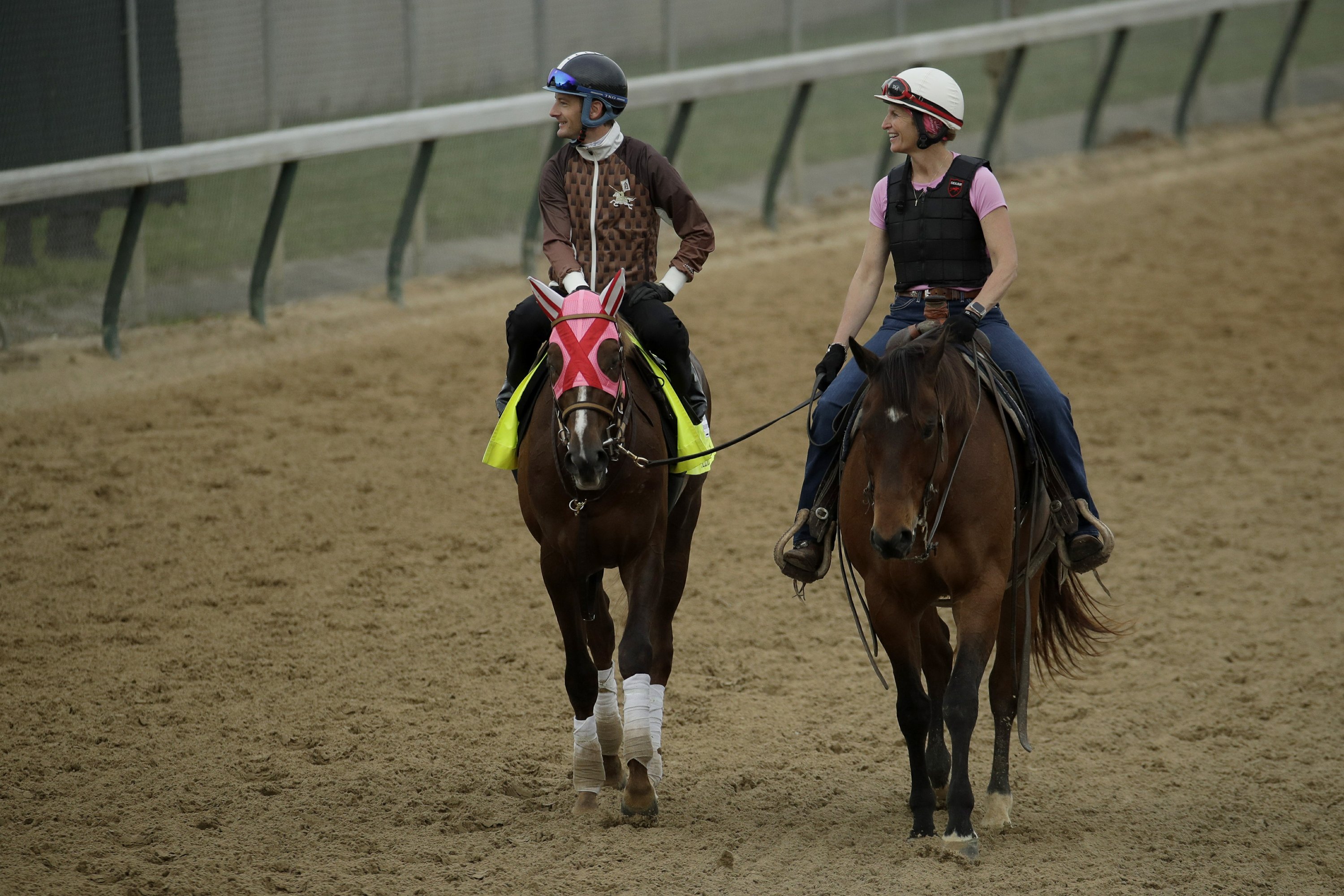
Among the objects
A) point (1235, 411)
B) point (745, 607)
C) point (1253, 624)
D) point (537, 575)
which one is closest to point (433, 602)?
point (537, 575)

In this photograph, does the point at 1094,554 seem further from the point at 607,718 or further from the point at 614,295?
the point at 614,295

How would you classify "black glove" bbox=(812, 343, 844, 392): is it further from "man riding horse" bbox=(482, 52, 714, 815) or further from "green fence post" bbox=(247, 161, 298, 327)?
"green fence post" bbox=(247, 161, 298, 327)

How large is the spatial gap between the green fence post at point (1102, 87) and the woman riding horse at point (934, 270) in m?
12.9

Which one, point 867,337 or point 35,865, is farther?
point 867,337

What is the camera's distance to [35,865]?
526 cm

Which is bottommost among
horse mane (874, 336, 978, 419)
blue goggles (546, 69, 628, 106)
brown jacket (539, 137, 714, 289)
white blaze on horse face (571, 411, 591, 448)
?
white blaze on horse face (571, 411, 591, 448)

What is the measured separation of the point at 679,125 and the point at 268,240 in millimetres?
4471

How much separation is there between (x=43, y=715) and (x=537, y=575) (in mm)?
3040

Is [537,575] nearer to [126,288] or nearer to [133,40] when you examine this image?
[126,288]

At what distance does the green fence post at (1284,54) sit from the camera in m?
19.5

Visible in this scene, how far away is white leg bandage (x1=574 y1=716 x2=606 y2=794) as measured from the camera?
596 cm

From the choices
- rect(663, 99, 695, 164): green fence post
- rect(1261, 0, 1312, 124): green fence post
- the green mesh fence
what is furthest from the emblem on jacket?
rect(1261, 0, 1312, 124): green fence post

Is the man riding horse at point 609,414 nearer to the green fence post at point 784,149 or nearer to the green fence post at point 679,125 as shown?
the green fence post at point 679,125

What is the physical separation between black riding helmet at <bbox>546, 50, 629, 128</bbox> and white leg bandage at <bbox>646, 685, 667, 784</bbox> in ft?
8.11
